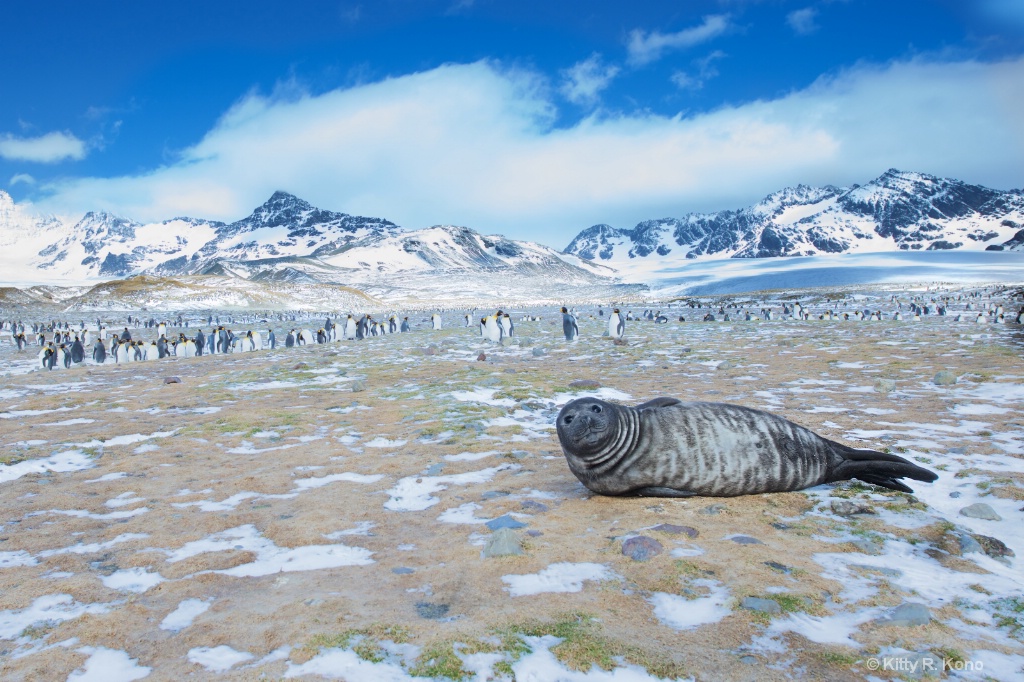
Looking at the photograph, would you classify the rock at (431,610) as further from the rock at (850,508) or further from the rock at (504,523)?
the rock at (850,508)

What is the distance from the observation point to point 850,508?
191 inches

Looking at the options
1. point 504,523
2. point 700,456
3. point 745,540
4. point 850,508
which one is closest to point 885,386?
point 850,508

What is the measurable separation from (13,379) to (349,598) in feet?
55.3

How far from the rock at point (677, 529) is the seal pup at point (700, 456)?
0.76 m

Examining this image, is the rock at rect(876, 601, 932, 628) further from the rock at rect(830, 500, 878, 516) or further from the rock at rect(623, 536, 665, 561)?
the rock at rect(830, 500, 878, 516)

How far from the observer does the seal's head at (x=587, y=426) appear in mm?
5207

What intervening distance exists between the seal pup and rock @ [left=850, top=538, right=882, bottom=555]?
1.23 m

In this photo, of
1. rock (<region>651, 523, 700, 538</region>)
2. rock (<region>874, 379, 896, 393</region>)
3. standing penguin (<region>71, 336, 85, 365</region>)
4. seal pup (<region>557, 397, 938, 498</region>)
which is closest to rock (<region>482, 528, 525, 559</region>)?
rock (<region>651, 523, 700, 538</region>)

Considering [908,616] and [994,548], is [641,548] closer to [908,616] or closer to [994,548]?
[908,616]

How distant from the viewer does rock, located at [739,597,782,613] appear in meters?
3.33

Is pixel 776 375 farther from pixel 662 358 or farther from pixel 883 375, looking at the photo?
pixel 662 358

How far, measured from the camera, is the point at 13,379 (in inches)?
606

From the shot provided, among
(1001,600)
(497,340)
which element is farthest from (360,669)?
(497,340)

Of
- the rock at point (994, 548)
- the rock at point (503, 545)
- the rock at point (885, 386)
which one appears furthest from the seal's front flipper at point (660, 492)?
the rock at point (885, 386)
